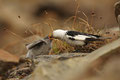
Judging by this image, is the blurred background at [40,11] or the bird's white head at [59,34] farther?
the blurred background at [40,11]

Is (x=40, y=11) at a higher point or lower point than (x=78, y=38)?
higher

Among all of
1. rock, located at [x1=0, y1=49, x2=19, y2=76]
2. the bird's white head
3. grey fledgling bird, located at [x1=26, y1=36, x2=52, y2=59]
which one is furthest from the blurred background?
the bird's white head

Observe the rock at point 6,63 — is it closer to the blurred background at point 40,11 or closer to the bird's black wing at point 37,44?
the bird's black wing at point 37,44

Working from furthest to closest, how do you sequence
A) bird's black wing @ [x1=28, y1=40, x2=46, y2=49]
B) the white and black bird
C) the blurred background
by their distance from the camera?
the blurred background, bird's black wing @ [x1=28, y1=40, x2=46, y2=49], the white and black bird

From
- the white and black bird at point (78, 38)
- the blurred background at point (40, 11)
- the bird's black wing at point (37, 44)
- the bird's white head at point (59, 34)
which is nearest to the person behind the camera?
the white and black bird at point (78, 38)

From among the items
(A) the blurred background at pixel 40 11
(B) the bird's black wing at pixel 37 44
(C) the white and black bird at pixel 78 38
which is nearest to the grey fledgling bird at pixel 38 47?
(B) the bird's black wing at pixel 37 44

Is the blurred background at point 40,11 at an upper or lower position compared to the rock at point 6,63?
upper

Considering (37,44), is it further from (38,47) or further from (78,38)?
(78,38)

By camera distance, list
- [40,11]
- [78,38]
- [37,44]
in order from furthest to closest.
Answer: [40,11] → [37,44] → [78,38]

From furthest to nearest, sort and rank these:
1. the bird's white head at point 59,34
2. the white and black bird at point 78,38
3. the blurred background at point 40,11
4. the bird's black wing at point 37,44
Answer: the blurred background at point 40,11 → the bird's black wing at point 37,44 → the bird's white head at point 59,34 → the white and black bird at point 78,38

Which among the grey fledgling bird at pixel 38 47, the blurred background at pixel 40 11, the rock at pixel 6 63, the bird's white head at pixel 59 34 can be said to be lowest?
the rock at pixel 6 63

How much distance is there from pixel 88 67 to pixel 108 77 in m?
0.17

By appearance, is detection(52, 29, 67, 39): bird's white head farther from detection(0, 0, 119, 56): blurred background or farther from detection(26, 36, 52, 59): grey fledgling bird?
detection(0, 0, 119, 56): blurred background

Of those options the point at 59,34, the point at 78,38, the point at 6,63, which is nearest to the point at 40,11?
the point at 6,63
